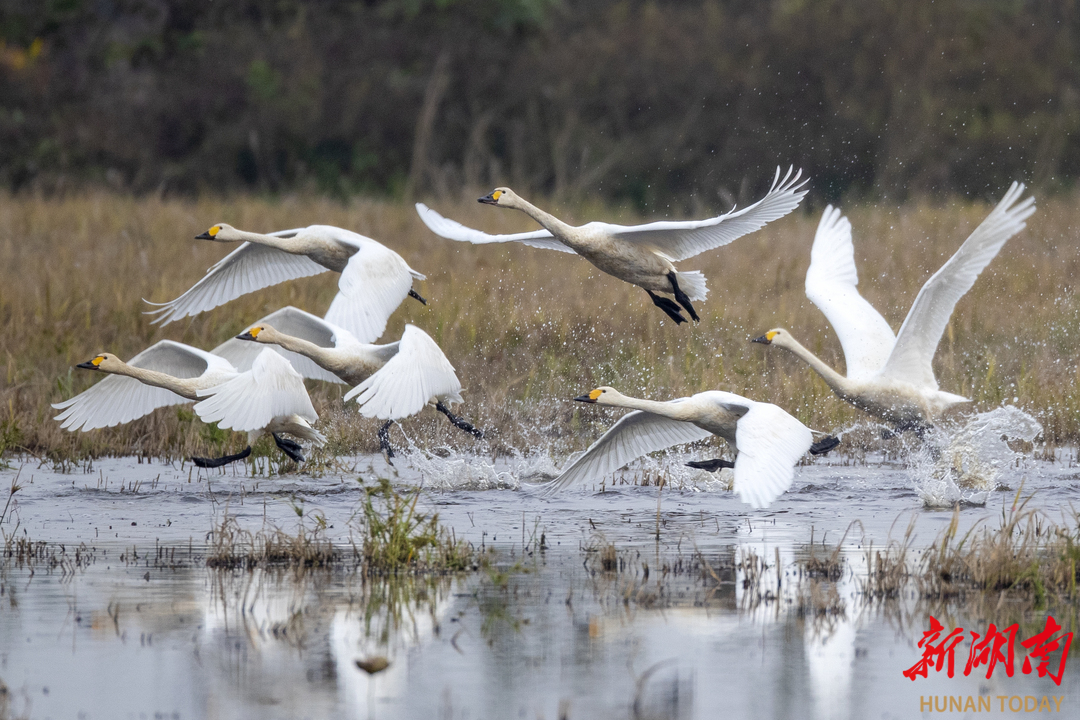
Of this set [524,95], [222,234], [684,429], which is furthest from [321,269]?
[524,95]

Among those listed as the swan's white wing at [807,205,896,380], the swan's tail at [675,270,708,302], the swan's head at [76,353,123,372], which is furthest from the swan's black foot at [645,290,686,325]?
the swan's head at [76,353,123,372]

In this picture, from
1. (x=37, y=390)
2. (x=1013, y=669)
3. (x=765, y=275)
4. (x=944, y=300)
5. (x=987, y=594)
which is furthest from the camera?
(x=765, y=275)

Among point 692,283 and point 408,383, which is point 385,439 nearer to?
point 408,383

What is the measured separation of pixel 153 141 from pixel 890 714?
26.7m

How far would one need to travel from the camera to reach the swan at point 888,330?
8133mm

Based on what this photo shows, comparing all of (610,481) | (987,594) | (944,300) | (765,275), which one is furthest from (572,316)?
(987,594)

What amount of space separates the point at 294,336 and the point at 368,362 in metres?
0.64

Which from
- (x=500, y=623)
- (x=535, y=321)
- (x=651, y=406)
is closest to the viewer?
(x=500, y=623)

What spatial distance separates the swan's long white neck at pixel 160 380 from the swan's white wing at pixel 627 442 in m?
2.32

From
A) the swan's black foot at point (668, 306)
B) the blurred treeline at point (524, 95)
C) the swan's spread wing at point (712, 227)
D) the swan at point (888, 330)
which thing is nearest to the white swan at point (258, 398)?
the swan's spread wing at point (712, 227)

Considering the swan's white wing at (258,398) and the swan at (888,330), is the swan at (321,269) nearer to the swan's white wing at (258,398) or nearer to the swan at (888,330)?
the swan's white wing at (258,398)

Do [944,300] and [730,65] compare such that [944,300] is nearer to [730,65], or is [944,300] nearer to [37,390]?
[37,390]

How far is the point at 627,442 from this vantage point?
8062 mm

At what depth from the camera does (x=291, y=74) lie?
3005 cm
